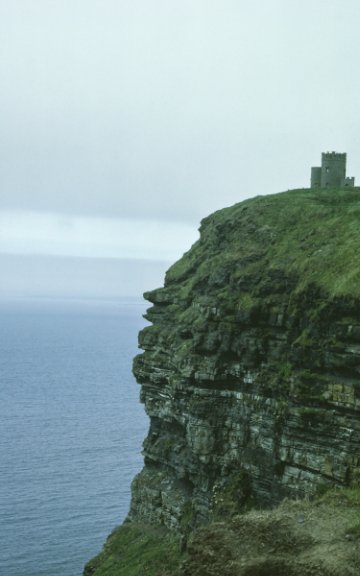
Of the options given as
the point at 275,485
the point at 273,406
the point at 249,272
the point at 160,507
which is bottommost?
the point at 160,507

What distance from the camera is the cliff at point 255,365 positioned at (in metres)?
44.6

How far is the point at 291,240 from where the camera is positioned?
55.5 meters

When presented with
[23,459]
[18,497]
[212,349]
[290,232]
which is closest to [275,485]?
[212,349]

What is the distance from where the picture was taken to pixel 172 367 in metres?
61.1

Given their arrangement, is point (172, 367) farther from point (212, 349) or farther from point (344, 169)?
point (344, 169)

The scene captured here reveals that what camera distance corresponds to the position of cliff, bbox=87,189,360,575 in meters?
44.6

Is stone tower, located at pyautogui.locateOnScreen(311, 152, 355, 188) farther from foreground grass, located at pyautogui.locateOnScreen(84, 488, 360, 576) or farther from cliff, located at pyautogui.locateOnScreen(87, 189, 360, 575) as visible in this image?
foreground grass, located at pyautogui.locateOnScreen(84, 488, 360, 576)

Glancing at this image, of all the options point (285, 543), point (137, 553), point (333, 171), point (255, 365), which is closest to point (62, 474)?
point (137, 553)

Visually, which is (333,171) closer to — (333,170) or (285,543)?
(333,170)

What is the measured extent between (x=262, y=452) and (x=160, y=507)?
16.6 meters

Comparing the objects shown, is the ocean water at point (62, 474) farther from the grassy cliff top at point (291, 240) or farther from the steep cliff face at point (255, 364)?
the grassy cliff top at point (291, 240)

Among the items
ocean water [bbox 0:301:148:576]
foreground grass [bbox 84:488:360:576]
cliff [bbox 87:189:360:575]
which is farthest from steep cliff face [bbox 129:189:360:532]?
ocean water [bbox 0:301:148:576]

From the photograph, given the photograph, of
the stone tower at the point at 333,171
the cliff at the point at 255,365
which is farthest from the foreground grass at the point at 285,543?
the stone tower at the point at 333,171

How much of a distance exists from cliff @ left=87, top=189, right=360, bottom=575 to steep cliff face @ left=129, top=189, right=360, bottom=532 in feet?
0.34
